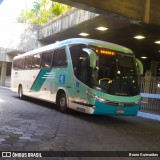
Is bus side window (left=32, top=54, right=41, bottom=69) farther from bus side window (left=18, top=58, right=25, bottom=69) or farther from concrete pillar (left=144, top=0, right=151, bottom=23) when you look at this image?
concrete pillar (left=144, top=0, right=151, bottom=23)

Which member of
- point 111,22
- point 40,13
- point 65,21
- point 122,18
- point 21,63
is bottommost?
point 21,63

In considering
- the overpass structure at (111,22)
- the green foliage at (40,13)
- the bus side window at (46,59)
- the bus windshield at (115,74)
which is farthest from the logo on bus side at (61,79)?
the green foliage at (40,13)

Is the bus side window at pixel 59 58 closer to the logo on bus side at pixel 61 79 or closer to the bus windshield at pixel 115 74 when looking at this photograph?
the logo on bus side at pixel 61 79

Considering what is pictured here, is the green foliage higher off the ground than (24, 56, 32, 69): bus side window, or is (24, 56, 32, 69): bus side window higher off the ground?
the green foliage

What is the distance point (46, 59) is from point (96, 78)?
520 centimetres

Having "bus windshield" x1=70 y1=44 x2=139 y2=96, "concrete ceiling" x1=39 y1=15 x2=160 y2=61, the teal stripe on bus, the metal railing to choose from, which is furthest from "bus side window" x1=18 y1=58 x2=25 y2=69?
"bus windshield" x1=70 y1=44 x2=139 y2=96

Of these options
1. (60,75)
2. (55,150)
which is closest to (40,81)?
(60,75)

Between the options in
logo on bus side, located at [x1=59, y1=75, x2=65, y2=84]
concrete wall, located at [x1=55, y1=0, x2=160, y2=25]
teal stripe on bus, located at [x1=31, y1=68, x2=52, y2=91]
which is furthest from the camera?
teal stripe on bus, located at [x1=31, y1=68, x2=52, y2=91]

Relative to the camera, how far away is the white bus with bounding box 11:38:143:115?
11.0 meters

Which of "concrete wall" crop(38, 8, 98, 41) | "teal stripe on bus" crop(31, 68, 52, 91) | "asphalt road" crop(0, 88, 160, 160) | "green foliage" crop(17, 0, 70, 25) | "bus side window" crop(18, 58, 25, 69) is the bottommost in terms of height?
"asphalt road" crop(0, 88, 160, 160)

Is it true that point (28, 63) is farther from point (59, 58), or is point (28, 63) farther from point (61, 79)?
point (61, 79)

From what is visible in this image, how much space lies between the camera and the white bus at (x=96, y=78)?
1095 centimetres

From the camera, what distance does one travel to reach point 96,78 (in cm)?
1103

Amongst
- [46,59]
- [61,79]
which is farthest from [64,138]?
[46,59]
